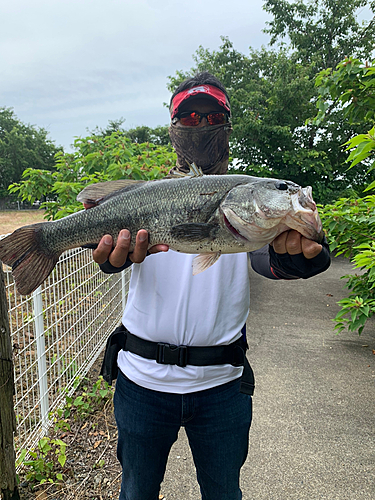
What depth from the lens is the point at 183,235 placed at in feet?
5.61

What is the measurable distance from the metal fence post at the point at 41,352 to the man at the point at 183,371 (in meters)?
1.59

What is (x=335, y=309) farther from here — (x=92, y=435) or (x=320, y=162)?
(x=320, y=162)

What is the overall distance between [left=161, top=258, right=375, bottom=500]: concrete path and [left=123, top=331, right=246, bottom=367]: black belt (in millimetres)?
1788

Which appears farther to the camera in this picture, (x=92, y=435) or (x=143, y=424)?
(x=92, y=435)

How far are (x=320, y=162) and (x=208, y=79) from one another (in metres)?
16.6

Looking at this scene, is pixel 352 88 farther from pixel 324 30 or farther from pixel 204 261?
pixel 324 30

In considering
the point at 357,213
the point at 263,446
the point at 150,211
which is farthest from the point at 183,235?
the point at 357,213

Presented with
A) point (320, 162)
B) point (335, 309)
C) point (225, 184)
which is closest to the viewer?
point (225, 184)

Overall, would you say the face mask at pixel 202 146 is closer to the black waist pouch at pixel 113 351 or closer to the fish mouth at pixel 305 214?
the fish mouth at pixel 305 214

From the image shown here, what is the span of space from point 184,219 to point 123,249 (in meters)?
0.36

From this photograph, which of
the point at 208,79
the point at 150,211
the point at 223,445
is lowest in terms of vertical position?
the point at 223,445

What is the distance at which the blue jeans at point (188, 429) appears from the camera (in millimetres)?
1972

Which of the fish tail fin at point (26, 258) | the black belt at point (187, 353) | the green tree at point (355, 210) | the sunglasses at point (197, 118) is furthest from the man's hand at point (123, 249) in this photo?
the green tree at point (355, 210)

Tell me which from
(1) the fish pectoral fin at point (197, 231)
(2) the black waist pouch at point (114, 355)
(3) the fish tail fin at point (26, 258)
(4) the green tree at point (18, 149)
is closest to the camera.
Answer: (1) the fish pectoral fin at point (197, 231)
